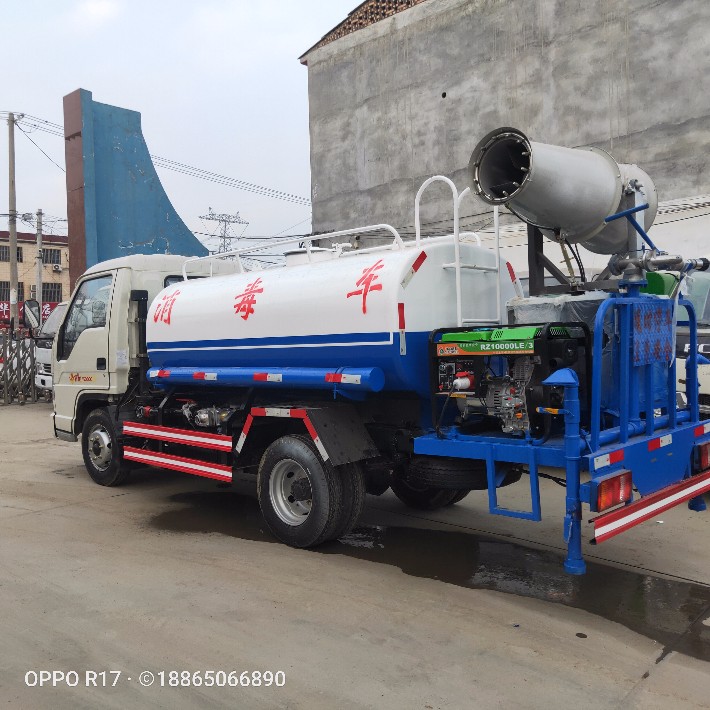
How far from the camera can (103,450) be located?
819cm

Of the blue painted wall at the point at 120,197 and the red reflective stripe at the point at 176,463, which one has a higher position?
the blue painted wall at the point at 120,197

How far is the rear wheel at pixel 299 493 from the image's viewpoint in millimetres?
5437

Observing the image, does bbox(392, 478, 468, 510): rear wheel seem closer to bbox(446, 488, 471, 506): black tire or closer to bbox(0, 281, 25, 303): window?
bbox(446, 488, 471, 506): black tire

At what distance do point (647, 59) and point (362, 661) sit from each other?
1825cm

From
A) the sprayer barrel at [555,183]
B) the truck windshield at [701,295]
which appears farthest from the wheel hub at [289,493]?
the truck windshield at [701,295]

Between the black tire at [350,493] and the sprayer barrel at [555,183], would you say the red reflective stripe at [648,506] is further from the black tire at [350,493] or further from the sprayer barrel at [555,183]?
the black tire at [350,493]

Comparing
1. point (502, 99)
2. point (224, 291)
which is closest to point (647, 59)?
point (502, 99)

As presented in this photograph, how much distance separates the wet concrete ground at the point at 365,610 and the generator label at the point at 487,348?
5.34 ft

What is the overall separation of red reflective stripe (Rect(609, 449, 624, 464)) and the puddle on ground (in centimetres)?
98

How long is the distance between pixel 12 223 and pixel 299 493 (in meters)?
24.1

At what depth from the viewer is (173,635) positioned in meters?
4.09

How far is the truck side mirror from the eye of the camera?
10807 millimetres

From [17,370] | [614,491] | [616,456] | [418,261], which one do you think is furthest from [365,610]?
[17,370]

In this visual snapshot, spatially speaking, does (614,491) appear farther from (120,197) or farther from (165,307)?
(120,197)
